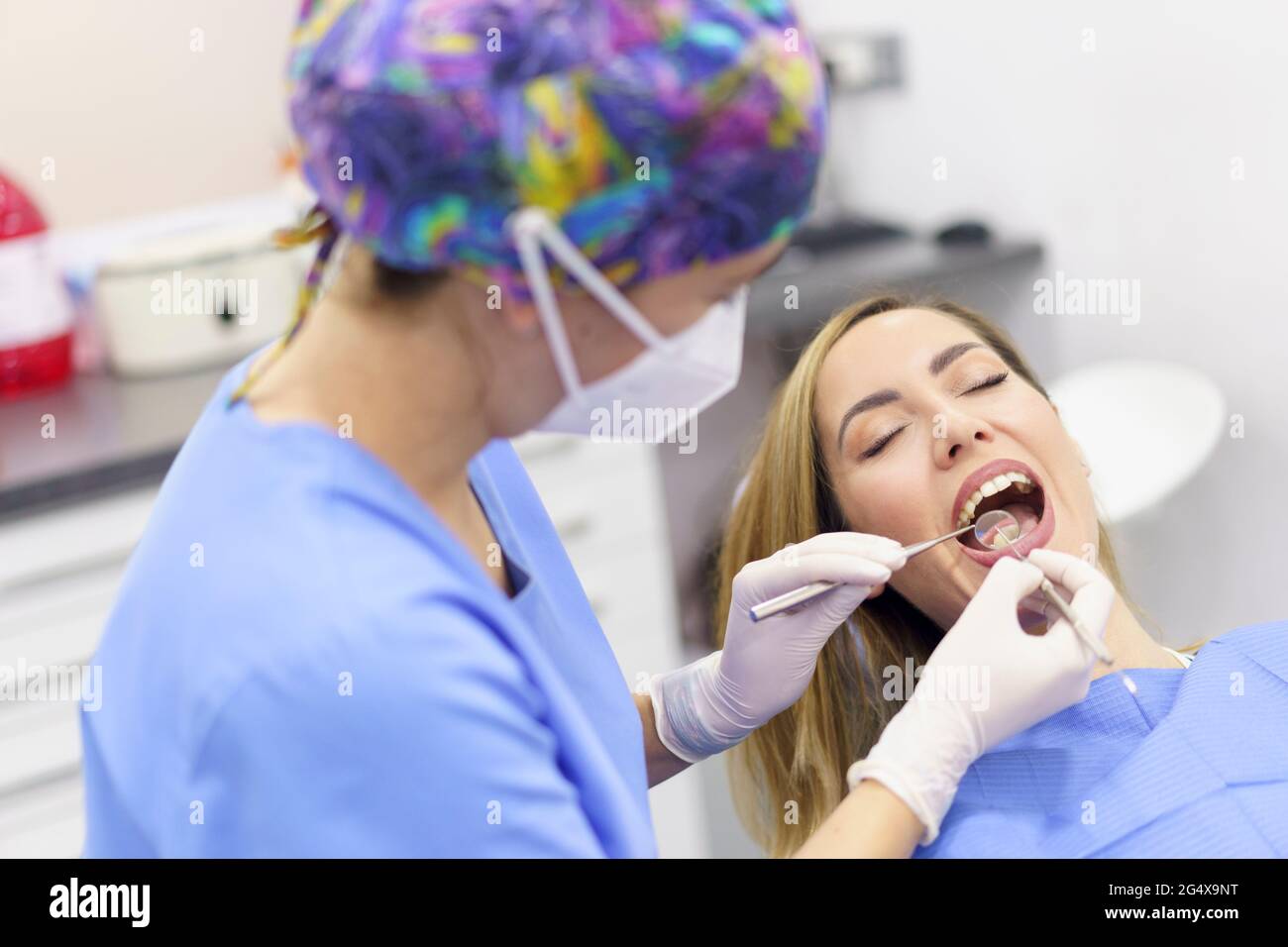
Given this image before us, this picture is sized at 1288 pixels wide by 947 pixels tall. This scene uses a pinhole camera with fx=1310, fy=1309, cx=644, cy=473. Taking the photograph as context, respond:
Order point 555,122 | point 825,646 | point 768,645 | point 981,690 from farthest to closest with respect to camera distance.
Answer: point 825,646 → point 768,645 → point 981,690 → point 555,122

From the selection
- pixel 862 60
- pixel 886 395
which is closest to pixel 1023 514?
pixel 886 395

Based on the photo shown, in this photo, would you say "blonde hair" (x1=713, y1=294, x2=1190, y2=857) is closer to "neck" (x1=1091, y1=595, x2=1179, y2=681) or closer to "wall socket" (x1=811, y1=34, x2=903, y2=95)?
"neck" (x1=1091, y1=595, x2=1179, y2=681)

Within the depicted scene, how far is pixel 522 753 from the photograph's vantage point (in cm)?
79

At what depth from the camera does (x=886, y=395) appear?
1401 mm

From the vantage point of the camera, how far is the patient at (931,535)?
124cm

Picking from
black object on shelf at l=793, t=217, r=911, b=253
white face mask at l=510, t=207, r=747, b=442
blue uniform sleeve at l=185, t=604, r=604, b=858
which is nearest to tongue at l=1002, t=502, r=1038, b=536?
white face mask at l=510, t=207, r=747, b=442

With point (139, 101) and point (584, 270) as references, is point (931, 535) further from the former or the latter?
point (139, 101)

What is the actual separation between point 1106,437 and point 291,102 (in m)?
1.64

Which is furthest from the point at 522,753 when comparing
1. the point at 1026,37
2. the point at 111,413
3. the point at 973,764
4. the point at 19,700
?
the point at 1026,37

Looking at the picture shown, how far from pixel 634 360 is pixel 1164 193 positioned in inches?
65.9

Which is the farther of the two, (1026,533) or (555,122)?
(1026,533)

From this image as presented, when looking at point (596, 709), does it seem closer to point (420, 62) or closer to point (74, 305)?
point (420, 62)

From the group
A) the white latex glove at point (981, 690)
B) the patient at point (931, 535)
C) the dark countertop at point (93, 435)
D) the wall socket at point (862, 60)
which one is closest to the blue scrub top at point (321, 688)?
the white latex glove at point (981, 690)

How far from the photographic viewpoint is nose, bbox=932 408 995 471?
135 centimetres
